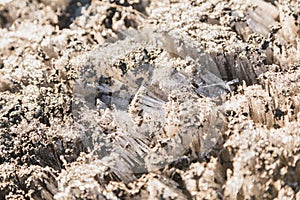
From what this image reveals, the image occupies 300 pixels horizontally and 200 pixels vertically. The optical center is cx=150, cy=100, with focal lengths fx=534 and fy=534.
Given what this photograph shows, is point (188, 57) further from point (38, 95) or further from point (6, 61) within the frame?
point (6, 61)

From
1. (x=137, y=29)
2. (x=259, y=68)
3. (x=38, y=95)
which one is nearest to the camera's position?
(x=259, y=68)

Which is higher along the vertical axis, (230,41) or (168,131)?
(230,41)

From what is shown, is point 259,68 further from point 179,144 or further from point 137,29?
point 137,29

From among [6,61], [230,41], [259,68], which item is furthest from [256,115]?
[6,61]

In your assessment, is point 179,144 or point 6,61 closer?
point 179,144

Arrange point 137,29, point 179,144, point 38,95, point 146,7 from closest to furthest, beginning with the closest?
point 179,144
point 38,95
point 137,29
point 146,7

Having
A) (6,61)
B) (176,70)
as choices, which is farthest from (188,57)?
(6,61)
